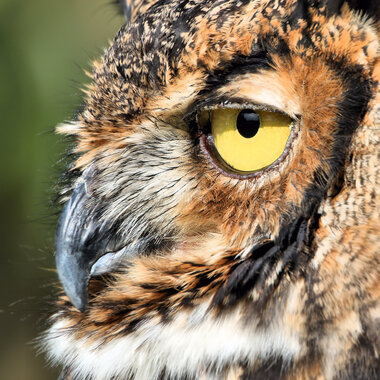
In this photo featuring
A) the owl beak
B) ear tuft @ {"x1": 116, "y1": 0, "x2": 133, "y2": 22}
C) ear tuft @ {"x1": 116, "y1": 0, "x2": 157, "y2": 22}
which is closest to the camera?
the owl beak

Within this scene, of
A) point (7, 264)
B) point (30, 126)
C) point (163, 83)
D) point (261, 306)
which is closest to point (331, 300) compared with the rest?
point (261, 306)

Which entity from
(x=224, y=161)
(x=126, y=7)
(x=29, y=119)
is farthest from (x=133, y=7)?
(x=29, y=119)

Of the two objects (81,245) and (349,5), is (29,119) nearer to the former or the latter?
(81,245)

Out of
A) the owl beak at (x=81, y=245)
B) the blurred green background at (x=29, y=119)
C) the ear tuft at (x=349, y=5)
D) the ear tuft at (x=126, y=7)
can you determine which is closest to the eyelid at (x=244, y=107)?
the ear tuft at (x=349, y=5)

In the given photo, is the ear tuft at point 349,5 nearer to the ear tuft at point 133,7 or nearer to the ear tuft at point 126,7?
the ear tuft at point 133,7

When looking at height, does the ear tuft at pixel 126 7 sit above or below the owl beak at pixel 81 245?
A: above

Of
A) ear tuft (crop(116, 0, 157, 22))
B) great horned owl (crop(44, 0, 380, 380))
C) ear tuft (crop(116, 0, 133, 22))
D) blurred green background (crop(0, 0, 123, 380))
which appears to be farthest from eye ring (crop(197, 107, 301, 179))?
blurred green background (crop(0, 0, 123, 380))

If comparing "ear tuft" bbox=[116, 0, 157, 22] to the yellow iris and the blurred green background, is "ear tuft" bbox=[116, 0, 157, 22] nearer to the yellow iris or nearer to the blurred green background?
the yellow iris

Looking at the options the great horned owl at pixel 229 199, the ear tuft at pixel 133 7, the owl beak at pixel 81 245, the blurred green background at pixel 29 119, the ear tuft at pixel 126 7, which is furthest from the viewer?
the blurred green background at pixel 29 119
